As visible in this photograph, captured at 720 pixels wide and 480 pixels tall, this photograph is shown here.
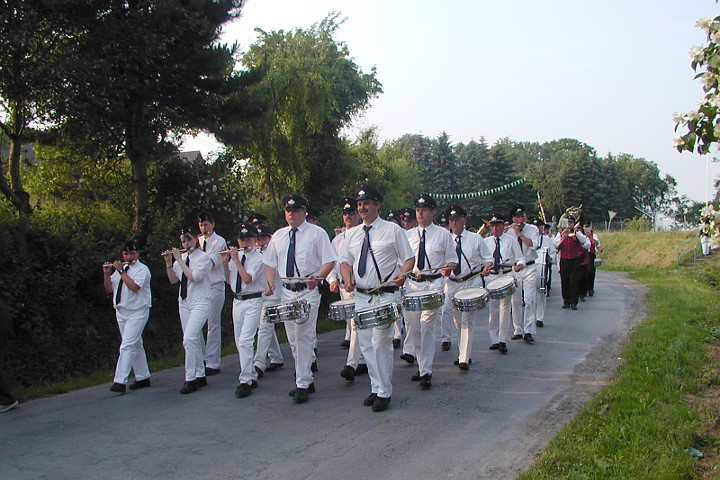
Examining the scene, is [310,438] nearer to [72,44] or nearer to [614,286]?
[72,44]

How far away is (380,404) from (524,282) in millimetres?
5921

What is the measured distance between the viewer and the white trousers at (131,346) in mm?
8588

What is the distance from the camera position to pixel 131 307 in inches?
351

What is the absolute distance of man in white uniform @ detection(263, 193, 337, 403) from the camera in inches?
313

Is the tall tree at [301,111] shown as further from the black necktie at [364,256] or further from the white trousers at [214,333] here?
the black necktie at [364,256]

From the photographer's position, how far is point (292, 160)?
883 inches

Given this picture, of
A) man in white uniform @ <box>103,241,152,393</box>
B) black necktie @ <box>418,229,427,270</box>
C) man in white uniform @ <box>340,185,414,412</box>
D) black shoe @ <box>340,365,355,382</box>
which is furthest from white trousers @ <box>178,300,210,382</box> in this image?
black necktie @ <box>418,229,427,270</box>

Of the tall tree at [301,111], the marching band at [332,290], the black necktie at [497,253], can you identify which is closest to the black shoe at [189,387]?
the marching band at [332,290]

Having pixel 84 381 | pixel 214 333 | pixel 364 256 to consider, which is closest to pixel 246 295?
pixel 214 333

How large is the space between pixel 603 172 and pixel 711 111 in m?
80.1

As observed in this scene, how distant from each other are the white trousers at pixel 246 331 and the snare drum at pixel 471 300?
2.81 m

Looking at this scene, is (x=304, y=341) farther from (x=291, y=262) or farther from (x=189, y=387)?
(x=189, y=387)

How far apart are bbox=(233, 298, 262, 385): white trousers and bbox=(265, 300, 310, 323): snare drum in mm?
993

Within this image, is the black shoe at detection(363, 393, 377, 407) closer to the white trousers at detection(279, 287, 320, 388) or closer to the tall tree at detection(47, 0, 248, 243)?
the white trousers at detection(279, 287, 320, 388)
